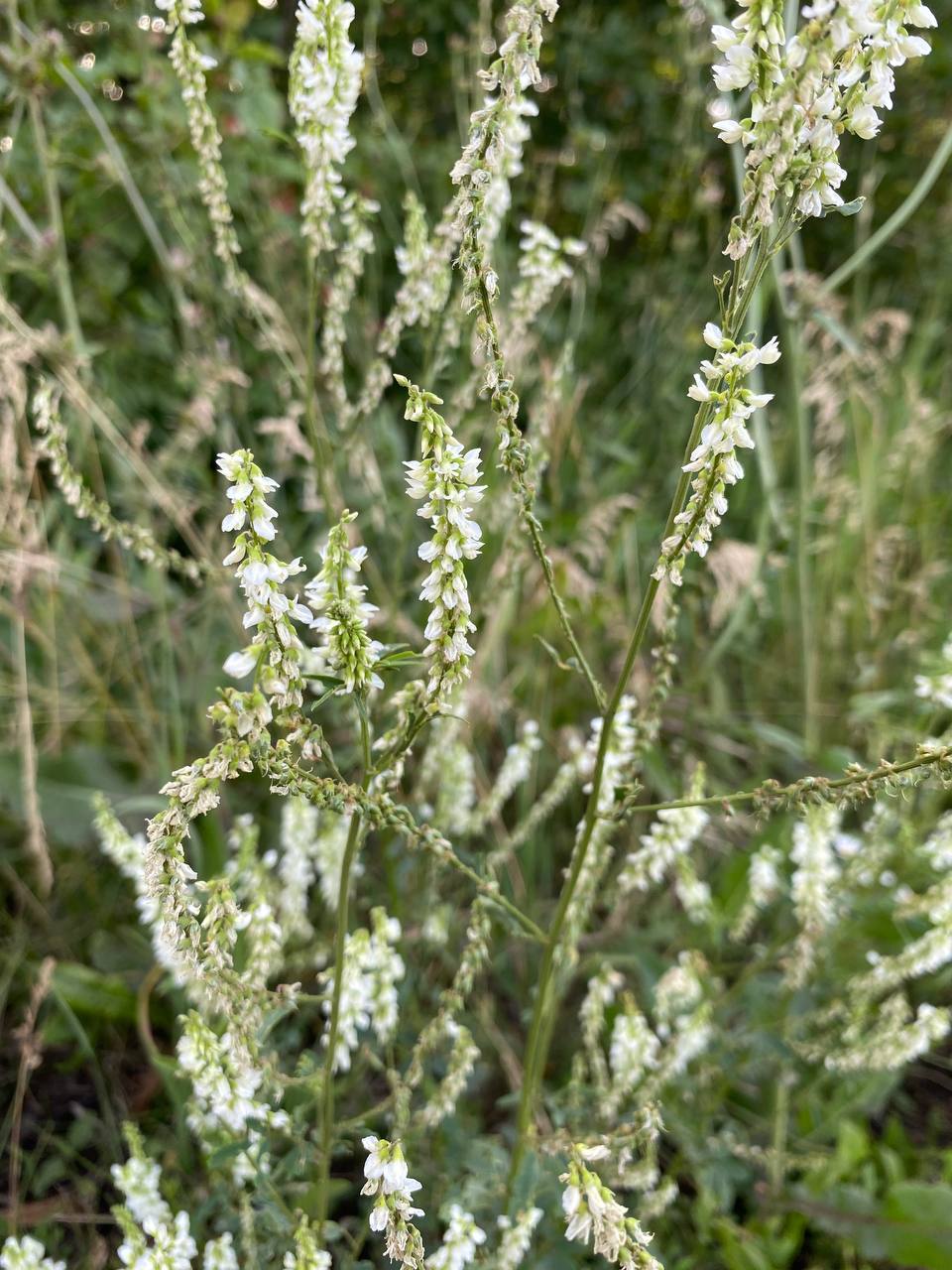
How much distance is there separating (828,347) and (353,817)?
317cm

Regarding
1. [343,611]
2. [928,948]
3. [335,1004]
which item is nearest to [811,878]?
[928,948]

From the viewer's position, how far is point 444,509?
0.88 metres

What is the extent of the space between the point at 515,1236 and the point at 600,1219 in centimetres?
54

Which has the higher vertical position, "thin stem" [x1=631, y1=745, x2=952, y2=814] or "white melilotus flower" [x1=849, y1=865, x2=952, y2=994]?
"thin stem" [x1=631, y1=745, x2=952, y2=814]

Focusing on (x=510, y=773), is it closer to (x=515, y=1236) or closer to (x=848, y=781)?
(x=515, y=1236)

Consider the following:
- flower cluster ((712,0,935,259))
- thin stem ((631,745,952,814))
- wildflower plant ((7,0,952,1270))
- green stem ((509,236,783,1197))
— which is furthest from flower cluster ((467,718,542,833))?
flower cluster ((712,0,935,259))

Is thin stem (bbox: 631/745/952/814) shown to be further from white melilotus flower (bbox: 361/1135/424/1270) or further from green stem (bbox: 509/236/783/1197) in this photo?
white melilotus flower (bbox: 361/1135/424/1270)

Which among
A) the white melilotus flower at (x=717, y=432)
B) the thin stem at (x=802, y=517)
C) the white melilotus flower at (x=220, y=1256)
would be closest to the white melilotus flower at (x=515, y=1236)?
the white melilotus flower at (x=220, y=1256)

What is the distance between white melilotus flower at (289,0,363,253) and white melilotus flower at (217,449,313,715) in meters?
0.70

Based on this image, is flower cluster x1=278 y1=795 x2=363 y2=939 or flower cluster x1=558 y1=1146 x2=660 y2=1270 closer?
flower cluster x1=558 y1=1146 x2=660 y2=1270

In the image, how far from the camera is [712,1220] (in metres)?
1.85

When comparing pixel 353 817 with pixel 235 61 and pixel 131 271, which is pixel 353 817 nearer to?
pixel 235 61

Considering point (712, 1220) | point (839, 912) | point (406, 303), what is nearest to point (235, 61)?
point (406, 303)

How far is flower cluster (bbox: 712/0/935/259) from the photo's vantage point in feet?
2.65
